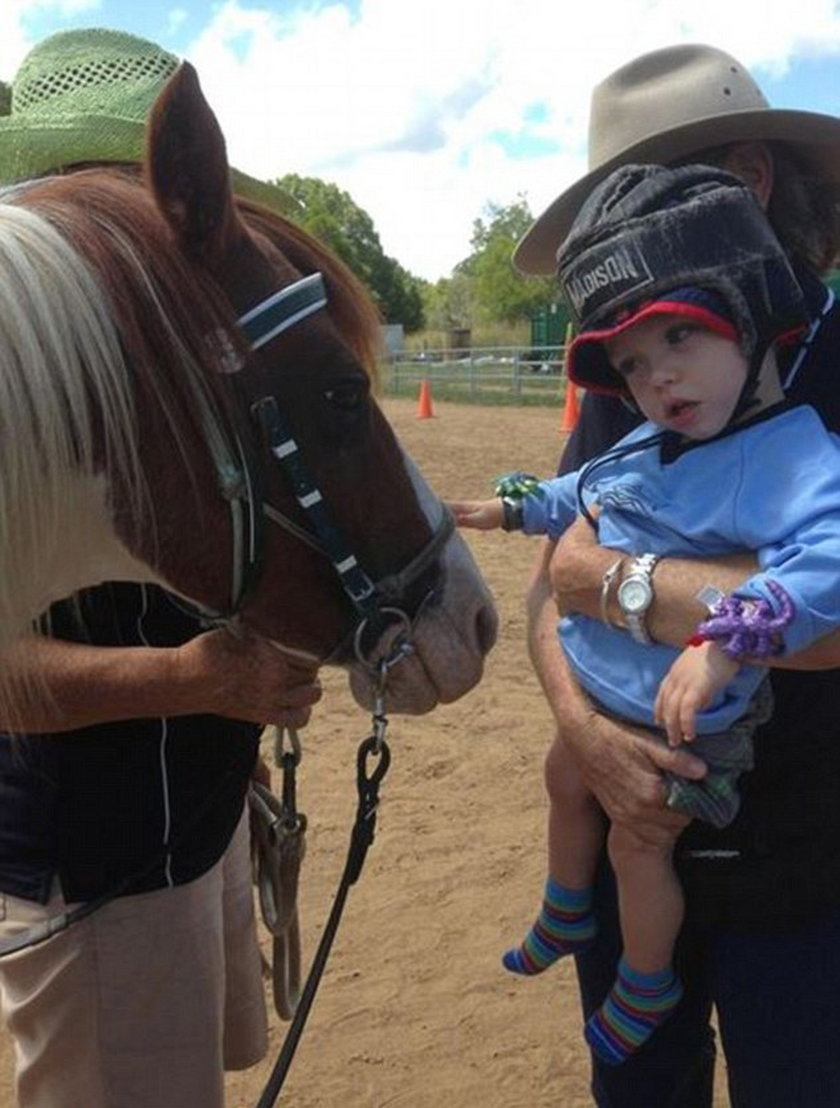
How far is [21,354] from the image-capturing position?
1.42m

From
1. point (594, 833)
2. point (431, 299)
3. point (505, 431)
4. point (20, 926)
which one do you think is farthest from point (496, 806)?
point (431, 299)

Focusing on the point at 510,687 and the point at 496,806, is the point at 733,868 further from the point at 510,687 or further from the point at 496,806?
the point at 510,687

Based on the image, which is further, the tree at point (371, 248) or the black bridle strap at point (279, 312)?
the tree at point (371, 248)

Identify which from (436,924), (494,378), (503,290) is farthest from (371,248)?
(436,924)

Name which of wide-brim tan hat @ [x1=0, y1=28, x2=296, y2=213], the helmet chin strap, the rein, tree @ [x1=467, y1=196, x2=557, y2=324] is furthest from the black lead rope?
tree @ [x1=467, y1=196, x2=557, y2=324]

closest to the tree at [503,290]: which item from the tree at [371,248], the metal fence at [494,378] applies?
the tree at [371,248]

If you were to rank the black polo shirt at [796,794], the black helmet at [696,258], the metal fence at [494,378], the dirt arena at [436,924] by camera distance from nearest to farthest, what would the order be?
the black helmet at [696,258] → the black polo shirt at [796,794] → the dirt arena at [436,924] → the metal fence at [494,378]

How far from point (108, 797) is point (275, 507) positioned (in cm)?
55

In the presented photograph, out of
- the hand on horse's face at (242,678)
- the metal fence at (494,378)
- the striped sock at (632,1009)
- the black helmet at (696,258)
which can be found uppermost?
the black helmet at (696,258)

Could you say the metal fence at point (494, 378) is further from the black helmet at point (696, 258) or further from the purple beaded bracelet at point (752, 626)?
the purple beaded bracelet at point (752, 626)

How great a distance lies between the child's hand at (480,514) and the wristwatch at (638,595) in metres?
0.42

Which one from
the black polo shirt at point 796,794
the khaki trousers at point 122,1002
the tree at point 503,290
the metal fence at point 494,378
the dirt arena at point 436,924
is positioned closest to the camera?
the black polo shirt at point 796,794

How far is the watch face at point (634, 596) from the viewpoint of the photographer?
64.7 inches

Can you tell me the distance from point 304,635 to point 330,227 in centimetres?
3693
